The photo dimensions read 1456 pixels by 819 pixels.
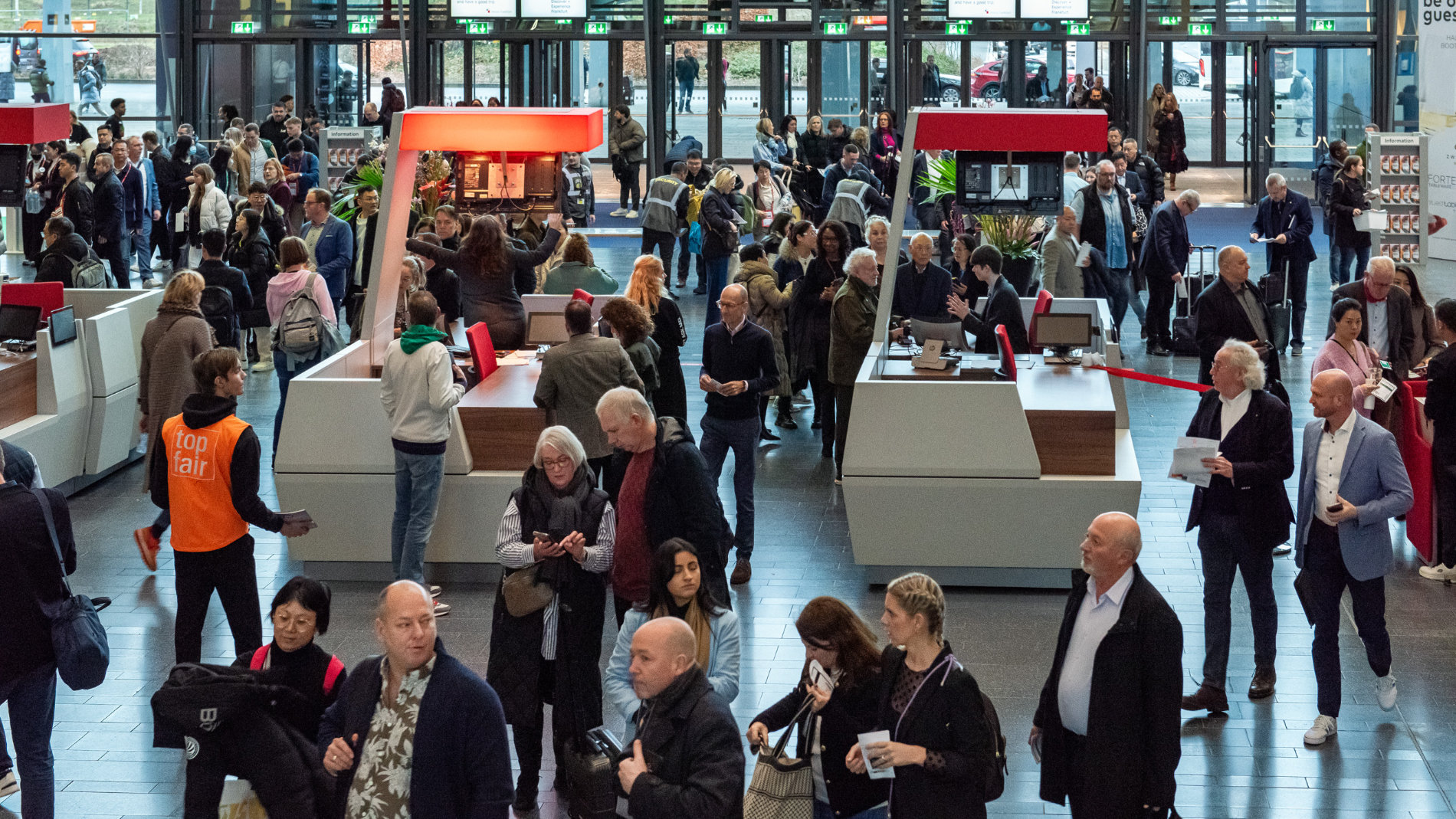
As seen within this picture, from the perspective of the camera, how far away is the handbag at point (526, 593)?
5.45 m

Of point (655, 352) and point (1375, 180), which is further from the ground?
point (1375, 180)

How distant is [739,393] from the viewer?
8281mm

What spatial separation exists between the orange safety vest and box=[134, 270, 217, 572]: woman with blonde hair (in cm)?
266

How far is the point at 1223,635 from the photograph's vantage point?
6.44 metres

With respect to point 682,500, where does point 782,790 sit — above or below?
below

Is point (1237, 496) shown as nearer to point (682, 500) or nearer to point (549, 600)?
point (682, 500)

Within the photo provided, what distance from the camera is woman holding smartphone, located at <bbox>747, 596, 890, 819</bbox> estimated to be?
441 centimetres

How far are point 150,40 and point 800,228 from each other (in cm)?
1761

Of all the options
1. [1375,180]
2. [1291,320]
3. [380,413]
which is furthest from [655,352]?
[1375,180]

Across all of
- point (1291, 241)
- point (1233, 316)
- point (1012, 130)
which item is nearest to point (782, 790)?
point (1012, 130)

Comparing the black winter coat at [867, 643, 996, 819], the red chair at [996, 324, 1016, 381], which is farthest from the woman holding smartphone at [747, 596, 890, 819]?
the red chair at [996, 324, 1016, 381]

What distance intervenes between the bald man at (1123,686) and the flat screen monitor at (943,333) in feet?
16.6

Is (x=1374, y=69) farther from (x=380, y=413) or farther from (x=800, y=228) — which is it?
(x=380, y=413)

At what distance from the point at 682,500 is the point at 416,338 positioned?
7.82 feet
